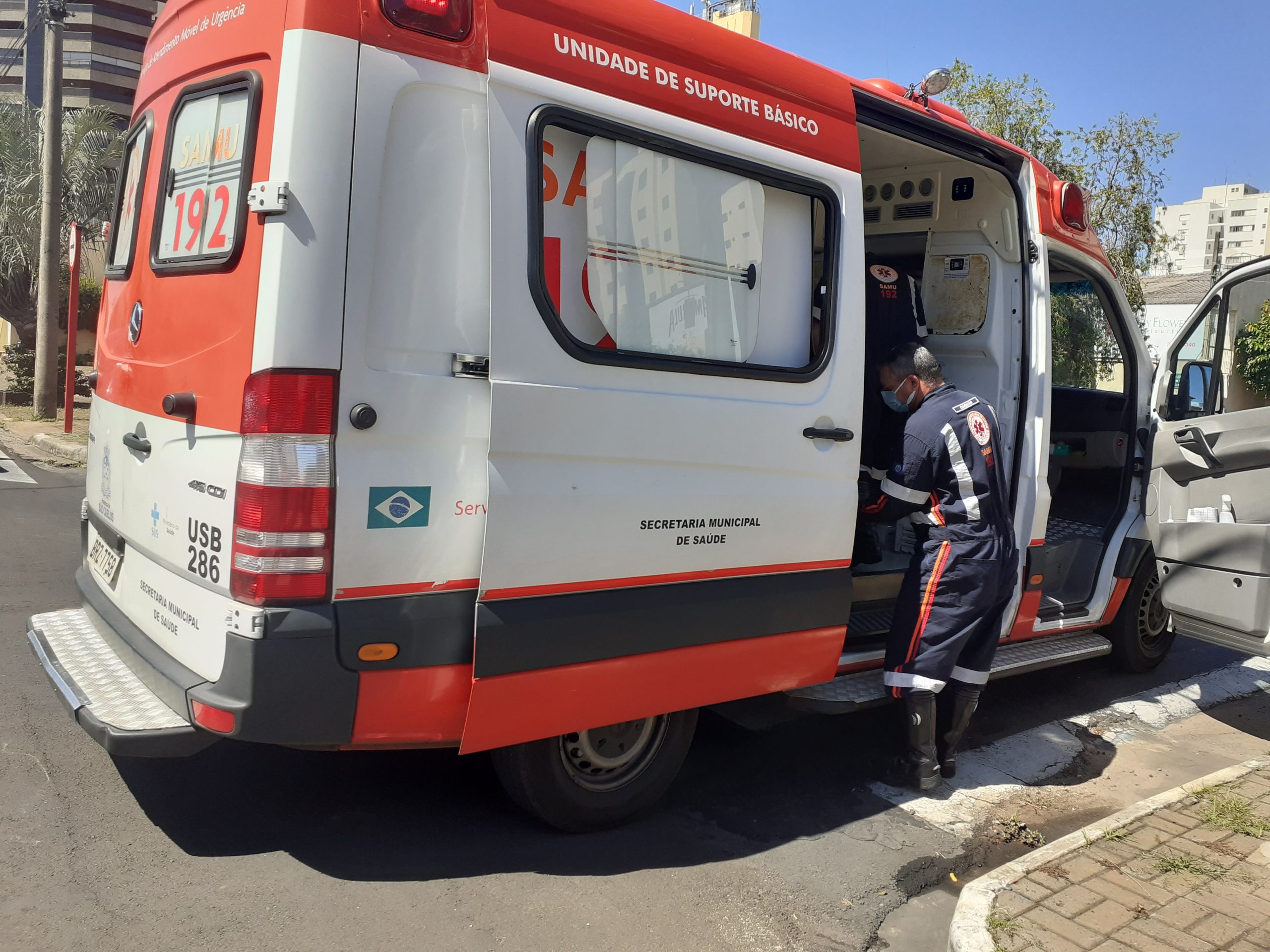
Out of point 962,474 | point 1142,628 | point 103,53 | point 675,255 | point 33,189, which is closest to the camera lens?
point 675,255

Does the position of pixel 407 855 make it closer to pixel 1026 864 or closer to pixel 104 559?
pixel 104 559

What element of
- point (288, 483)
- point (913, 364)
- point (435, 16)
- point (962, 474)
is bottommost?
point (288, 483)

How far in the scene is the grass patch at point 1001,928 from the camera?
2.85 meters

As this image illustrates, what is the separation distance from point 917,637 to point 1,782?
10.9 ft

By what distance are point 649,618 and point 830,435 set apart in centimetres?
100

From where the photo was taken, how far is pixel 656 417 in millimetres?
3193

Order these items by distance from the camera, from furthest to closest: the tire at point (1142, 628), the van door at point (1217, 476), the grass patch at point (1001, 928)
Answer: the tire at point (1142, 628) < the van door at point (1217, 476) < the grass patch at point (1001, 928)

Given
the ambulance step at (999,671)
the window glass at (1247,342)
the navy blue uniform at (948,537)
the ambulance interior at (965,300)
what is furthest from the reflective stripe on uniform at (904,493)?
the window glass at (1247,342)

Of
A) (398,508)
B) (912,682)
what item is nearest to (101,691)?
(398,508)

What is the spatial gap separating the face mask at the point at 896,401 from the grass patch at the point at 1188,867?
190cm

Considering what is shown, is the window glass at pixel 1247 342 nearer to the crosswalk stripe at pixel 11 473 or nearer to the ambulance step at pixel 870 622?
the ambulance step at pixel 870 622

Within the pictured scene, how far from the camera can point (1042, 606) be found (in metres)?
5.22

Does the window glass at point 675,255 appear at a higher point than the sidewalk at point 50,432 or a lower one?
higher

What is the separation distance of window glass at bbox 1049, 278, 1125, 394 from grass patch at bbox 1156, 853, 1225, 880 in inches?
108
